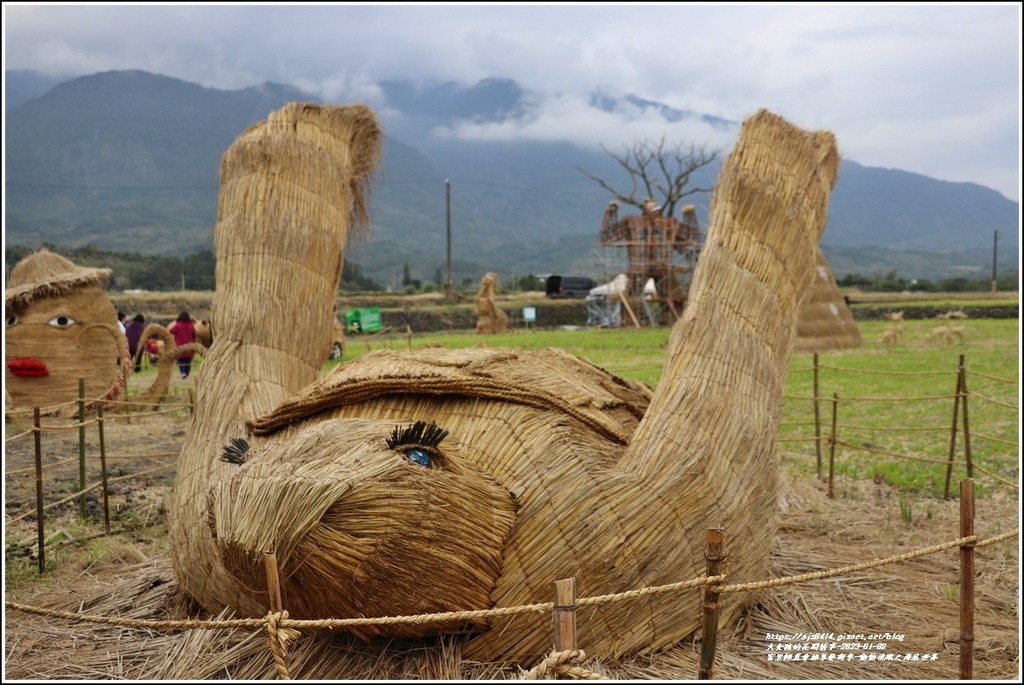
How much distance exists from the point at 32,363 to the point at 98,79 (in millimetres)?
197506

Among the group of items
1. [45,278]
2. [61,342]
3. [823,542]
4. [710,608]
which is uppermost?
[45,278]

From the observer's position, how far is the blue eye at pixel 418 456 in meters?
2.92

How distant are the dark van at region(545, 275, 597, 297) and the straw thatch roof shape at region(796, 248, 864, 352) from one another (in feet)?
46.0

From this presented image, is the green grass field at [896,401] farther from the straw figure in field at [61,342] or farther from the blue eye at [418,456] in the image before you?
the straw figure in field at [61,342]

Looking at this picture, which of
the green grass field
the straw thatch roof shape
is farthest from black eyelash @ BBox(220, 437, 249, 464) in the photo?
the straw thatch roof shape

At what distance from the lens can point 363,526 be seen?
2633mm

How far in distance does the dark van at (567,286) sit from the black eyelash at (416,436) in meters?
31.3

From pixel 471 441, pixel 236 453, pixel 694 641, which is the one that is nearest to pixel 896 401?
pixel 694 641

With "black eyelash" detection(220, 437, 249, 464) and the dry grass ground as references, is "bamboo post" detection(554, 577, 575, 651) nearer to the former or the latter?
the dry grass ground

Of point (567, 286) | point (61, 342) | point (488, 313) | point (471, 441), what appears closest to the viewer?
point (471, 441)

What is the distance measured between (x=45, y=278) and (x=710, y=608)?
35.9 ft

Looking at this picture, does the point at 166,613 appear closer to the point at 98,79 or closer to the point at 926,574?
the point at 926,574

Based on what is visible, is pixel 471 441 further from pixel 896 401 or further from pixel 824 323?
pixel 824 323

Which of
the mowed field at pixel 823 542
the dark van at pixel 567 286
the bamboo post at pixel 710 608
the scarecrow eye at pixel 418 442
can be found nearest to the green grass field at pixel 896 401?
the mowed field at pixel 823 542
